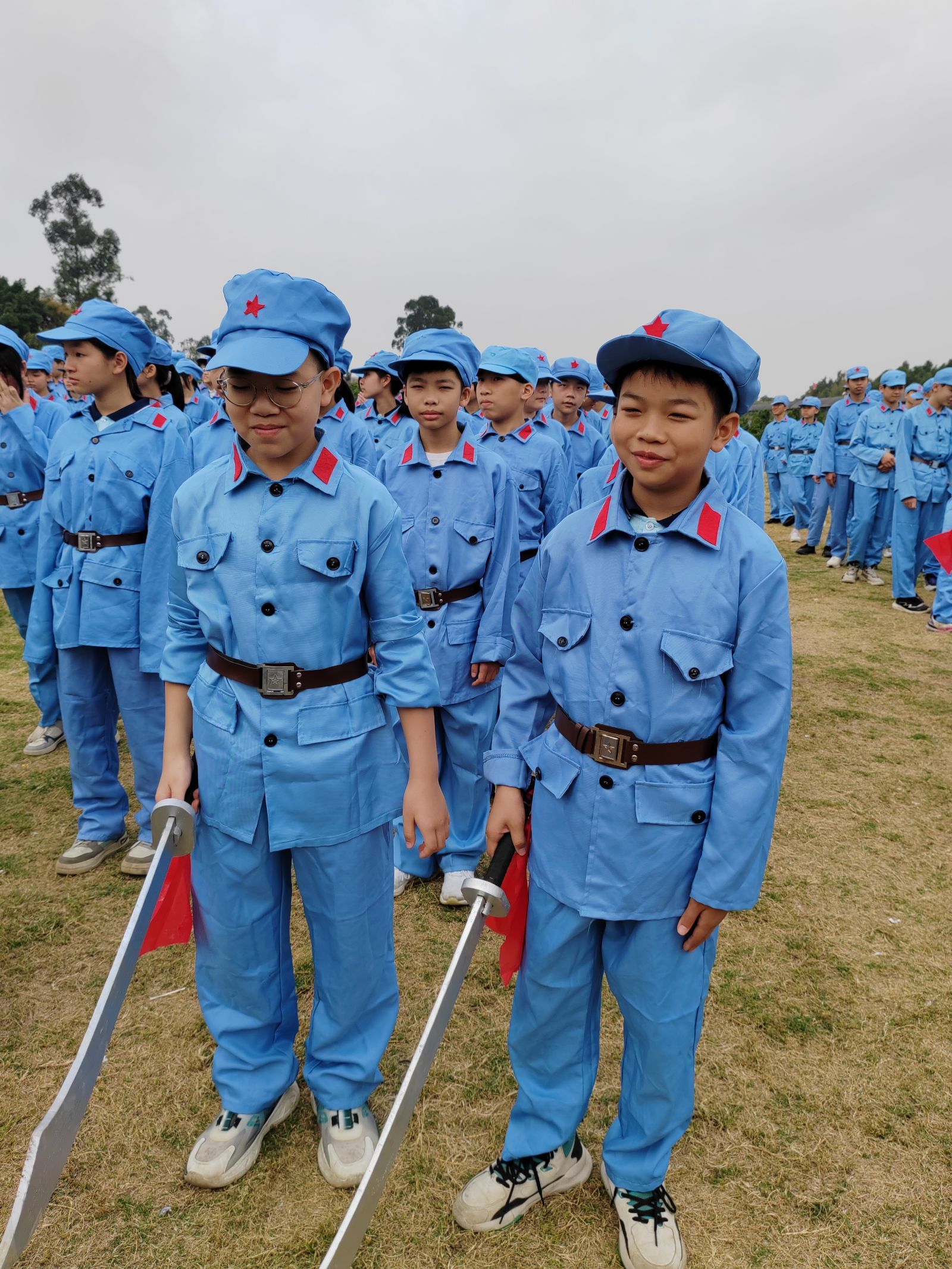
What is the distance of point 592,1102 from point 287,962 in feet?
3.44

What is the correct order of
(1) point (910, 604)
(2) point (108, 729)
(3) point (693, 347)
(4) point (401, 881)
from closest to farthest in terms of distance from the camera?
(3) point (693, 347) → (4) point (401, 881) → (2) point (108, 729) → (1) point (910, 604)

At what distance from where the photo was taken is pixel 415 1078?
1.60 meters

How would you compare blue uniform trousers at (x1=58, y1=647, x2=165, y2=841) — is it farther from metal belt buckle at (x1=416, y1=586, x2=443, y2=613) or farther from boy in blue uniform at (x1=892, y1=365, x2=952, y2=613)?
boy in blue uniform at (x1=892, y1=365, x2=952, y2=613)

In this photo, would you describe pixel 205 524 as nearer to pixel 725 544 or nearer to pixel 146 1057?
pixel 725 544

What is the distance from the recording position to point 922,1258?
2020 millimetres

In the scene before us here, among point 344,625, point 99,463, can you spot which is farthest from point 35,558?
point 344,625

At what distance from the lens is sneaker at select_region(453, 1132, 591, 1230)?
Result: 6.81ft

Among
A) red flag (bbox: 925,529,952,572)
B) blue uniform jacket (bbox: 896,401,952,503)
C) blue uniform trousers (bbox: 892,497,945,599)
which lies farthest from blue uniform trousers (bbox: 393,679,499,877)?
blue uniform trousers (bbox: 892,497,945,599)

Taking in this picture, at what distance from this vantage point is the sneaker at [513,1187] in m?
2.07

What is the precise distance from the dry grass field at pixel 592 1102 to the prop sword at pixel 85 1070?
1.86 ft

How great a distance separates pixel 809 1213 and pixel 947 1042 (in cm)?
96

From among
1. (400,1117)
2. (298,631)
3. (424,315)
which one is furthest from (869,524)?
(424,315)

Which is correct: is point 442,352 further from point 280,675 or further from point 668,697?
point 668,697

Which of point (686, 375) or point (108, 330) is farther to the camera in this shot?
point (108, 330)
